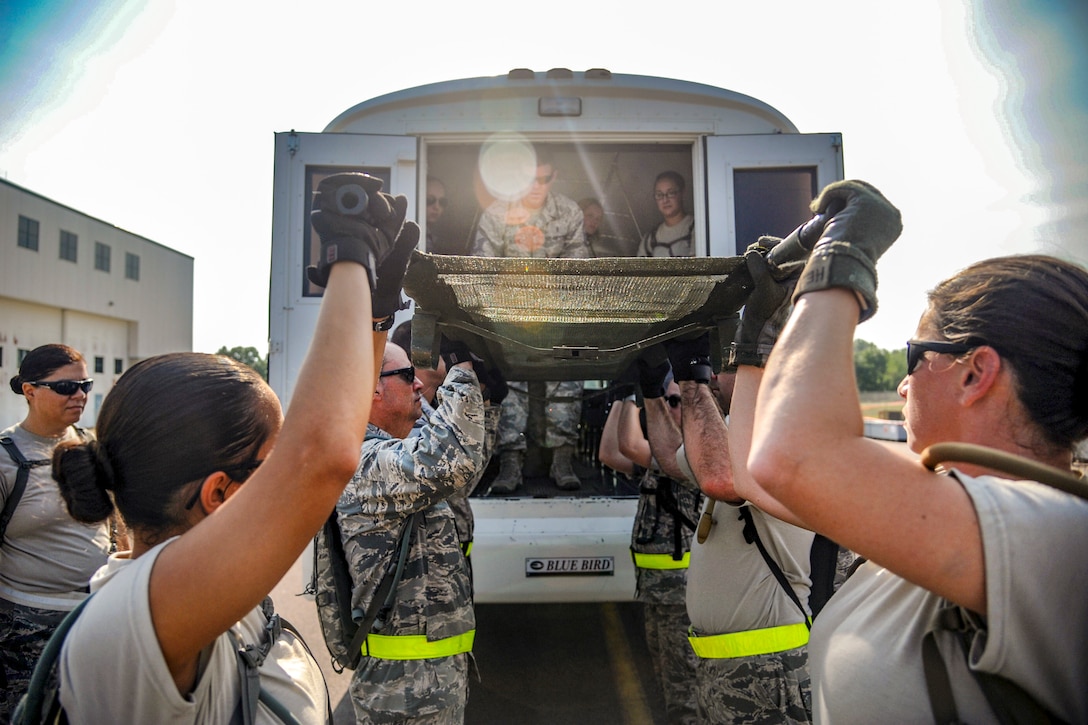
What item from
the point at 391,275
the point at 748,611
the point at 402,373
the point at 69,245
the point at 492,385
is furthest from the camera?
the point at 69,245

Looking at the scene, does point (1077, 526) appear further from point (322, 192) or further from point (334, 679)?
point (334, 679)

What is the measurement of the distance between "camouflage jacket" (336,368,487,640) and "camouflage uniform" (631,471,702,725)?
1319mm

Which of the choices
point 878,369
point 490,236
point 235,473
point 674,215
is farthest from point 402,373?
point 878,369

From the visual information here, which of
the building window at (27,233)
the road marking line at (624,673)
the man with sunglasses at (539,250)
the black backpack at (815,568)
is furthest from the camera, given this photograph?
the building window at (27,233)

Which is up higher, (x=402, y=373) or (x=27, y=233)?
(x=27, y=233)

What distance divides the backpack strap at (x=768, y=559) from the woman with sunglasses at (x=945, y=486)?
0.98 m

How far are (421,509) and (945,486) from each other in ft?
5.11

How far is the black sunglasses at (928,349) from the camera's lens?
1.03 meters

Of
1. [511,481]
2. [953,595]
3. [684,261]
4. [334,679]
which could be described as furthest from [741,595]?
[334,679]

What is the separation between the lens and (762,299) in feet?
5.15

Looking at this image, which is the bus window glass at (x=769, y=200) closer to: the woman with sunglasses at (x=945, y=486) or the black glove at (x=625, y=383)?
the black glove at (x=625, y=383)

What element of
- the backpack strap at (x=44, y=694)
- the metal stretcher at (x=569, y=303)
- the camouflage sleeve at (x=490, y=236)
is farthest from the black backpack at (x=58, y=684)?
the camouflage sleeve at (x=490, y=236)

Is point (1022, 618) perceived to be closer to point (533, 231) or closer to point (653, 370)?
point (653, 370)

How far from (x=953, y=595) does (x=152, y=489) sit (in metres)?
1.24
